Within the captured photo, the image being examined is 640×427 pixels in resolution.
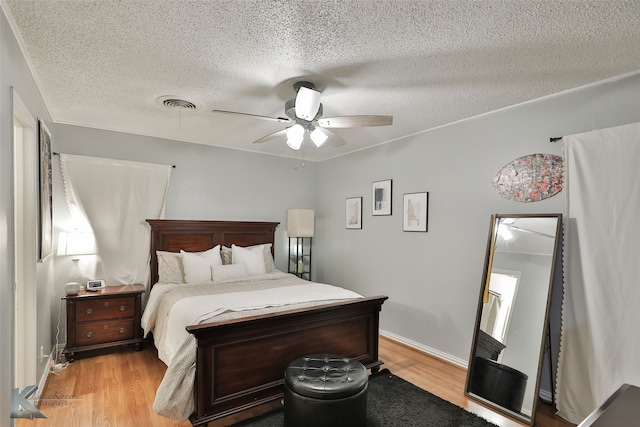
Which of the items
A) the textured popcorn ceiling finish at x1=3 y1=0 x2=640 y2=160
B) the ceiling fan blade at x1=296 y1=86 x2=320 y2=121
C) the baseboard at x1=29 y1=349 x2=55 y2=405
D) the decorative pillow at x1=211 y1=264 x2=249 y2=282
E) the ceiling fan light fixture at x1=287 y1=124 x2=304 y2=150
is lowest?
the baseboard at x1=29 y1=349 x2=55 y2=405

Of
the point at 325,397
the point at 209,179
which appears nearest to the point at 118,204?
the point at 209,179

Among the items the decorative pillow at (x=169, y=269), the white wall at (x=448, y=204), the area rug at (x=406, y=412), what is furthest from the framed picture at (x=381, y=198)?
the decorative pillow at (x=169, y=269)

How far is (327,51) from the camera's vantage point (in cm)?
207

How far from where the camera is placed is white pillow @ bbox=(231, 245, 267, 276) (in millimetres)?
4219

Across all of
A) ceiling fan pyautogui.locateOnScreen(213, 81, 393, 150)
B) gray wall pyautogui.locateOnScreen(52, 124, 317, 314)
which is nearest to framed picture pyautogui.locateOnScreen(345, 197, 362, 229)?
gray wall pyautogui.locateOnScreen(52, 124, 317, 314)

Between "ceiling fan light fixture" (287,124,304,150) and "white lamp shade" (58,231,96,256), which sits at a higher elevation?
"ceiling fan light fixture" (287,124,304,150)

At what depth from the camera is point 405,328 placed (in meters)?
3.96

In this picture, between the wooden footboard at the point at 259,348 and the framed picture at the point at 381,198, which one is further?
the framed picture at the point at 381,198

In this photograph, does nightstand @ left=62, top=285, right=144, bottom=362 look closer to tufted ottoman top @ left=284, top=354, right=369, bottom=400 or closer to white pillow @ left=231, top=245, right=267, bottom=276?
white pillow @ left=231, top=245, right=267, bottom=276

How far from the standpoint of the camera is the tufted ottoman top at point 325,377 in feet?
6.73

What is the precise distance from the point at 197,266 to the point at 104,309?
997 mm

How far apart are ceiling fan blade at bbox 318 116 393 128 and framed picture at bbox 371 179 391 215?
1822 mm

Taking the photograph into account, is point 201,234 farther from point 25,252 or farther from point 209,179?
point 25,252

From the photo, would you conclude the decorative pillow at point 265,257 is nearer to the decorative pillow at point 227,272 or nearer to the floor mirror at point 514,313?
the decorative pillow at point 227,272
